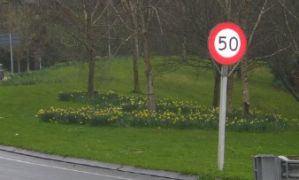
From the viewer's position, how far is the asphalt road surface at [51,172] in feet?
42.1

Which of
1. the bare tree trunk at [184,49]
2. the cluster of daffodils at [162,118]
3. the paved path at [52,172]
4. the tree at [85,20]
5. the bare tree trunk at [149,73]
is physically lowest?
the paved path at [52,172]

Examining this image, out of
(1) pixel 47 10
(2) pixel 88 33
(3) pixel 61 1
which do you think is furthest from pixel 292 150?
(1) pixel 47 10

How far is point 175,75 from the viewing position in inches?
1993

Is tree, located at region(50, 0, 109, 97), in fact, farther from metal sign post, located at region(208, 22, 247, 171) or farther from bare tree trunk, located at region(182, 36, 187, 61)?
metal sign post, located at region(208, 22, 247, 171)

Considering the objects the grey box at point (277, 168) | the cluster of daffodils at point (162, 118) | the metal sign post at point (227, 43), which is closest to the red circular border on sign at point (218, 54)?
the metal sign post at point (227, 43)

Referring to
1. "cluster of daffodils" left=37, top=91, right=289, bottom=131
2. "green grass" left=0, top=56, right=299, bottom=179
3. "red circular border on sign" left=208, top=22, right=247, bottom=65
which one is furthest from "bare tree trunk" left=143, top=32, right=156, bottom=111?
"red circular border on sign" left=208, top=22, right=247, bottom=65

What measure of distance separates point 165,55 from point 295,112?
Answer: 887 centimetres

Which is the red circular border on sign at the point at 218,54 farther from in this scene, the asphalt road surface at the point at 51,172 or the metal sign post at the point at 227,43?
the asphalt road surface at the point at 51,172

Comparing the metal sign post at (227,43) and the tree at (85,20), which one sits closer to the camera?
the metal sign post at (227,43)

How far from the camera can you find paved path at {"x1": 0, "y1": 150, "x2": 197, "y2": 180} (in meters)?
12.9

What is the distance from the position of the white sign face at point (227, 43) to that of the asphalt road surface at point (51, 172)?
279 cm

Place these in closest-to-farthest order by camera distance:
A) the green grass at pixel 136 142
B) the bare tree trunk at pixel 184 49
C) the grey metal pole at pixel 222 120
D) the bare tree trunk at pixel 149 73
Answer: the grey metal pole at pixel 222 120, the green grass at pixel 136 142, the bare tree trunk at pixel 149 73, the bare tree trunk at pixel 184 49

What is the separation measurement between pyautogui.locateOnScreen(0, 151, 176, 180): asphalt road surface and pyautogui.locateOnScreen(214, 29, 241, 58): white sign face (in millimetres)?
2791

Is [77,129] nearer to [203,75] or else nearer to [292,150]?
[292,150]
